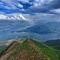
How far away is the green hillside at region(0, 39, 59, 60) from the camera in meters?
3.67

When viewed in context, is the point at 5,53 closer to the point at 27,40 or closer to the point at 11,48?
the point at 11,48

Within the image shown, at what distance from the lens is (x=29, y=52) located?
3752mm

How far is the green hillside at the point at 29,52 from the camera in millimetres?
3672

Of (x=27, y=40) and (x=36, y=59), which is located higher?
(x=27, y=40)

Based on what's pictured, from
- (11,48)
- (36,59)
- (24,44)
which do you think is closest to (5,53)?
(11,48)

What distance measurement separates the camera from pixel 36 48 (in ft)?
12.5

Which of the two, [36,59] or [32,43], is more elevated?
[32,43]

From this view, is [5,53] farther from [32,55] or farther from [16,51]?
[32,55]

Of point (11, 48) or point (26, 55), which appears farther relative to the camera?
point (11, 48)

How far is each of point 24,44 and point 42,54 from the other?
47 centimetres

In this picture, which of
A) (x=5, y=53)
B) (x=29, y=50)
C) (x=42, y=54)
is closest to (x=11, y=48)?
(x=5, y=53)

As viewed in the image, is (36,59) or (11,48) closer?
(36,59)

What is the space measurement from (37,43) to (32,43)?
0.13 metres

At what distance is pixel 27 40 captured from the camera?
4004 millimetres
